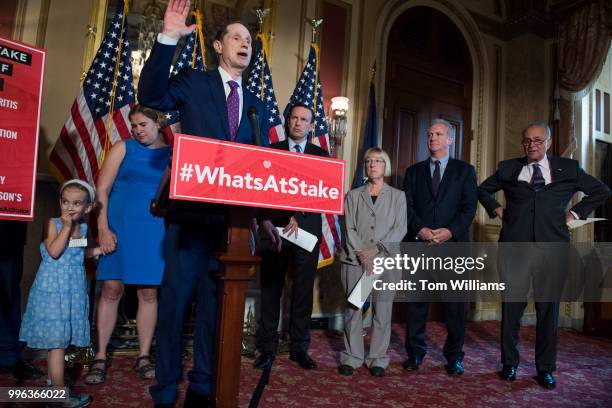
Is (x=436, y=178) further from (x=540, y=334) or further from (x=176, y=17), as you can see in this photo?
(x=176, y=17)

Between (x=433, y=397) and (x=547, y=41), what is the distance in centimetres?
515

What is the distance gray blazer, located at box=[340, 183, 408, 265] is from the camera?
2707mm

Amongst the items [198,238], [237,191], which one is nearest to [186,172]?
[237,191]

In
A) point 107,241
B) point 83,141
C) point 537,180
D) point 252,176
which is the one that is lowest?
point 107,241

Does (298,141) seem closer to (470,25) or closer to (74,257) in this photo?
(74,257)

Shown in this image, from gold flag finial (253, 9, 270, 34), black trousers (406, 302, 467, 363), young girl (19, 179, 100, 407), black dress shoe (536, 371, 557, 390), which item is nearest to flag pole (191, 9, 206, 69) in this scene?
gold flag finial (253, 9, 270, 34)

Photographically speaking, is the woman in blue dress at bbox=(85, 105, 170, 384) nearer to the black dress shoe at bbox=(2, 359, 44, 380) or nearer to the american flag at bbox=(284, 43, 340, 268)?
the black dress shoe at bbox=(2, 359, 44, 380)

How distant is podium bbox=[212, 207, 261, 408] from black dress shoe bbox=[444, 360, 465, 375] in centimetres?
189

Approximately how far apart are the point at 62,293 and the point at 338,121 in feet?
8.91

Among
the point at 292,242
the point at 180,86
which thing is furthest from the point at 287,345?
the point at 180,86

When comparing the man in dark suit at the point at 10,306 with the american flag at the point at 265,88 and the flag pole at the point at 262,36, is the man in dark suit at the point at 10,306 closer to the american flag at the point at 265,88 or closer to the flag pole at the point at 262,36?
the american flag at the point at 265,88

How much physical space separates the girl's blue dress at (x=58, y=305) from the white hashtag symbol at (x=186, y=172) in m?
1.17

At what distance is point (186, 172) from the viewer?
1035mm

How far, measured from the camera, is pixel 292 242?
284 centimetres
